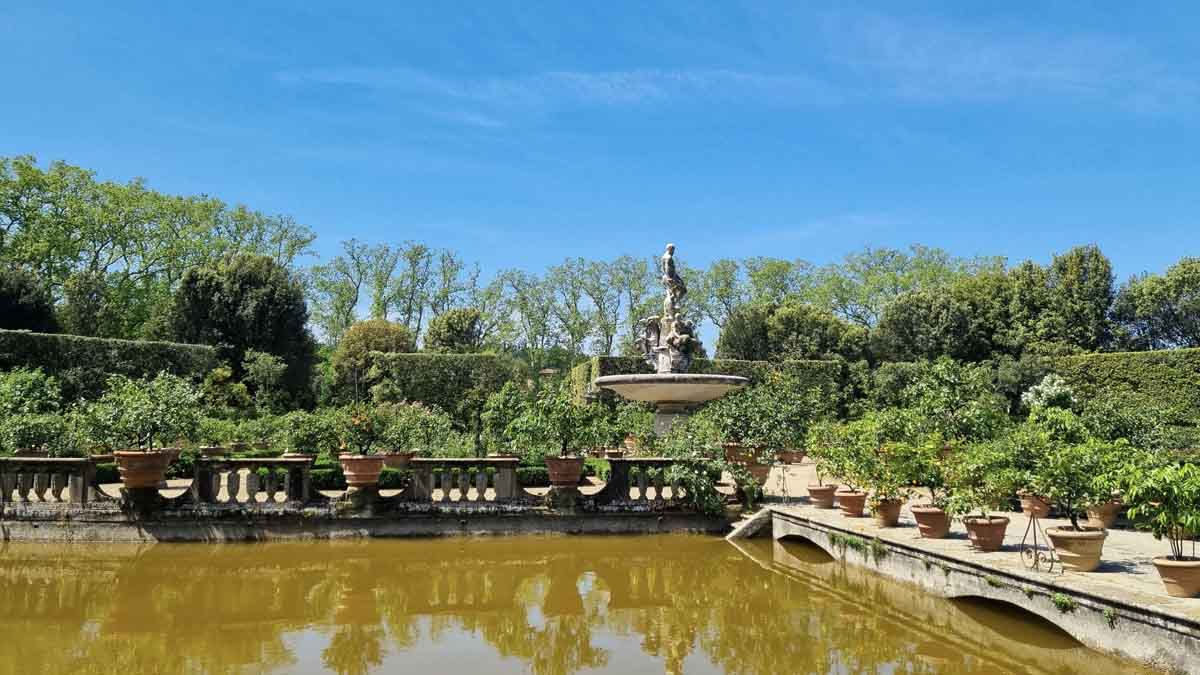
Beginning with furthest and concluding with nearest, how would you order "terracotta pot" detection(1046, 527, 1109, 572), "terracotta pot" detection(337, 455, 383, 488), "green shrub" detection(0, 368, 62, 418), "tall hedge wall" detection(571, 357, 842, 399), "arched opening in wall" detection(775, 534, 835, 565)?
1. "tall hedge wall" detection(571, 357, 842, 399)
2. "green shrub" detection(0, 368, 62, 418)
3. "terracotta pot" detection(337, 455, 383, 488)
4. "arched opening in wall" detection(775, 534, 835, 565)
5. "terracotta pot" detection(1046, 527, 1109, 572)

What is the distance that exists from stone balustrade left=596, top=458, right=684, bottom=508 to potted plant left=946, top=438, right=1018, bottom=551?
454 centimetres

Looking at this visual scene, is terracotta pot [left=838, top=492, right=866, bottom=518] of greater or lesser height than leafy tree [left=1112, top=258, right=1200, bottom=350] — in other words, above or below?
below

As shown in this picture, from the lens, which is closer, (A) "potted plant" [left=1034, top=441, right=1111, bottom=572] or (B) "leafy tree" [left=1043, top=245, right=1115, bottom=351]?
(A) "potted plant" [left=1034, top=441, right=1111, bottom=572]

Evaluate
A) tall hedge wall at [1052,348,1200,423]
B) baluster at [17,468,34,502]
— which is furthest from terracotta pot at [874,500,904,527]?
tall hedge wall at [1052,348,1200,423]

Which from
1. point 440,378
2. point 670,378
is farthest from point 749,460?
point 440,378

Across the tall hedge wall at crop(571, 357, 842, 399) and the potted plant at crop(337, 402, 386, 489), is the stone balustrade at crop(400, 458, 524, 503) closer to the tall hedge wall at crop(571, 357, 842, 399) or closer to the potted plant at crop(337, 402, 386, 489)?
the potted plant at crop(337, 402, 386, 489)

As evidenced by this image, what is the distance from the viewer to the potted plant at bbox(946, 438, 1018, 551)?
805 cm

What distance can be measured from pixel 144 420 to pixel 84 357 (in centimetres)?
1508

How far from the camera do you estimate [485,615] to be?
763cm

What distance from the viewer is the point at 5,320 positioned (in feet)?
92.4

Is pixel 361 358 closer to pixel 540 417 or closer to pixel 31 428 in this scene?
pixel 31 428

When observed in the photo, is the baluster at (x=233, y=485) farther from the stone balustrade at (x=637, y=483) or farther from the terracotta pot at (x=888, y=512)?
the terracotta pot at (x=888, y=512)

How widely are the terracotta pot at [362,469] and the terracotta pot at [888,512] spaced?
268 inches

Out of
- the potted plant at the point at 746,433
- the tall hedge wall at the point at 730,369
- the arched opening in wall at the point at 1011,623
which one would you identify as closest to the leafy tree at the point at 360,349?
the tall hedge wall at the point at 730,369
